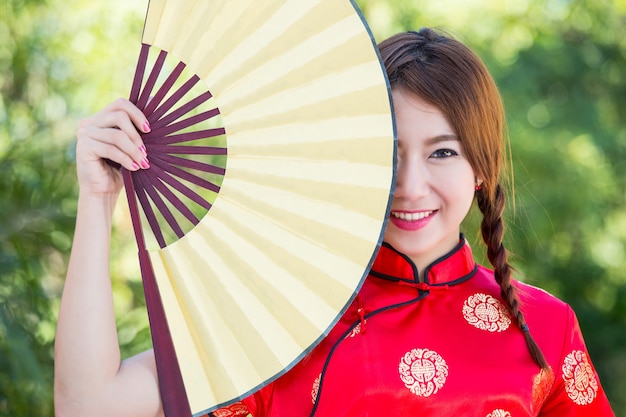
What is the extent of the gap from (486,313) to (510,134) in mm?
2657

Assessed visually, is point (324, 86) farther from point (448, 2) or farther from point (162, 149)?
point (448, 2)

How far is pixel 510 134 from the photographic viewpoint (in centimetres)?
401

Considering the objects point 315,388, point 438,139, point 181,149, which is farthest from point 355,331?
point 181,149

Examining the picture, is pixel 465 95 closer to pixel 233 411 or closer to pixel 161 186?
pixel 161 186

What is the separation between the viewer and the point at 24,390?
213cm

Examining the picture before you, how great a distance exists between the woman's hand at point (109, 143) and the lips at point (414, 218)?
1.53 feet

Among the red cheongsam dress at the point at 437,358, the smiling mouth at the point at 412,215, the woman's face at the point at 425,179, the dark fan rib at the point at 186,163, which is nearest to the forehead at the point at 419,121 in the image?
the woman's face at the point at 425,179

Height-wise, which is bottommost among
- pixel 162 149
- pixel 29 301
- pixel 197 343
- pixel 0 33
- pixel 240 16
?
pixel 197 343

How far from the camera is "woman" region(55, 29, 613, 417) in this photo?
1.22 m

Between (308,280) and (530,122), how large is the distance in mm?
3407

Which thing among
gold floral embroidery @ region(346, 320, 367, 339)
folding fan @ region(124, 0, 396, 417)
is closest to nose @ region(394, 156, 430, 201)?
folding fan @ region(124, 0, 396, 417)

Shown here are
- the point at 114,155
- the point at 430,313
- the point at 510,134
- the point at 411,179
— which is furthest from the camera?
the point at 510,134

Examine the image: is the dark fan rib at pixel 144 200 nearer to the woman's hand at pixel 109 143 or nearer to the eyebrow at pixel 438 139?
the woman's hand at pixel 109 143

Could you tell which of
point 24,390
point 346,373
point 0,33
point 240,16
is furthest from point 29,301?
point 240,16
